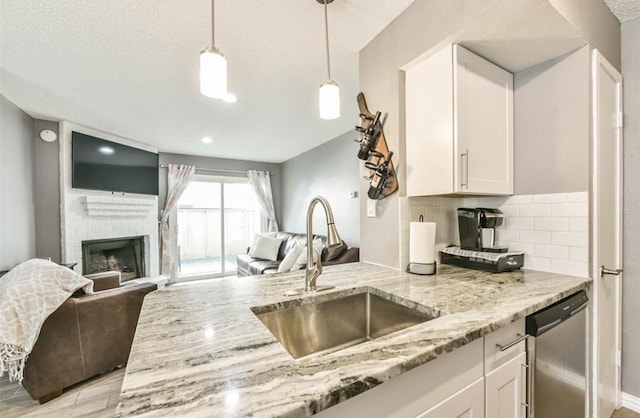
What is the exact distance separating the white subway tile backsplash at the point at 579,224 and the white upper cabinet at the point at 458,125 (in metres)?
0.32

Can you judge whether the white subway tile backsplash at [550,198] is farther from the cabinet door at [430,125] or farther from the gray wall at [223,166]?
the gray wall at [223,166]

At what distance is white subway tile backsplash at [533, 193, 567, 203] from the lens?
138 cm

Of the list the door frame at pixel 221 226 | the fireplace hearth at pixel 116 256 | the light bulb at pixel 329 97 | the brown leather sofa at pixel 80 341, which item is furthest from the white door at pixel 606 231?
the door frame at pixel 221 226

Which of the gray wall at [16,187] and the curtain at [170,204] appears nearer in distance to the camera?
the gray wall at [16,187]

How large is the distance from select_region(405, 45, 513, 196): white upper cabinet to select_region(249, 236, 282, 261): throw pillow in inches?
128

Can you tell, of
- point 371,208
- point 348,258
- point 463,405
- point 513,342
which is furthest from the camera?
point 348,258

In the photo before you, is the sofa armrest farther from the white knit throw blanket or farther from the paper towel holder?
the white knit throw blanket

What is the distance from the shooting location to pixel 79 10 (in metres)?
1.45

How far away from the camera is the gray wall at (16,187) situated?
8.29 ft

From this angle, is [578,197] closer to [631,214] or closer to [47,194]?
[631,214]

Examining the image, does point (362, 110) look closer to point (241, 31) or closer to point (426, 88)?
point (426, 88)

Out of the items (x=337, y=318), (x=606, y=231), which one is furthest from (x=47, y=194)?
(x=606, y=231)

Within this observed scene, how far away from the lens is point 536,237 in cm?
148

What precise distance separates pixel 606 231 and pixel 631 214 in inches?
13.3
